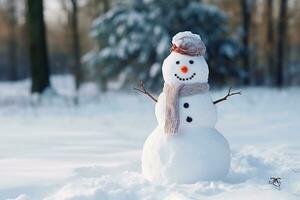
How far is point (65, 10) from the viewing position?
26281 mm

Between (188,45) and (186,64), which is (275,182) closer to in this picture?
(186,64)

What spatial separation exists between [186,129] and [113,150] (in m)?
2.23

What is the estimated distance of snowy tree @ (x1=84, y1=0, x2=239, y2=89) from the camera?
56.5ft

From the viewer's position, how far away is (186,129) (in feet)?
15.4

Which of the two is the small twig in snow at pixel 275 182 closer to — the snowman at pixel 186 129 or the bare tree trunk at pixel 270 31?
the snowman at pixel 186 129

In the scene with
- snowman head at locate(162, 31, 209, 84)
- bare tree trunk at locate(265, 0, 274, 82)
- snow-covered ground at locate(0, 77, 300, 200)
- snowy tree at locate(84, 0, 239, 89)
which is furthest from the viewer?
bare tree trunk at locate(265, 0, 274, 82)

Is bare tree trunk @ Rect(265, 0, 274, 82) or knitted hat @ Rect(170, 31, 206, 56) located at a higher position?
knitted hat @ Rect(170, 31, 206, 56)

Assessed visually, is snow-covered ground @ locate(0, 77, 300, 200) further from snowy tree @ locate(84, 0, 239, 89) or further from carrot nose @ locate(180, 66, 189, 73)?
snowy tree @ locate(84, 0, 239, 89)

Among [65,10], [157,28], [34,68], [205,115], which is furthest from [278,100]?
[65,10]

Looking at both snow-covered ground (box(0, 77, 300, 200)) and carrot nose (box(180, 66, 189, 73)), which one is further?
carrot nose (box(180, 66, 189, 73))

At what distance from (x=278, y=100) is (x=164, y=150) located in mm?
10152

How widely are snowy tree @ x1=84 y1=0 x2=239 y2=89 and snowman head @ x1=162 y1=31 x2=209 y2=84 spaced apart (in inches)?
464

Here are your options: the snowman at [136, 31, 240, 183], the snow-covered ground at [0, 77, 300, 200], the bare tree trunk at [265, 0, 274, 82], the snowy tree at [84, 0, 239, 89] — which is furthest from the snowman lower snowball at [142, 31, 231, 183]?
the bare tree trunk at [265, 0, 274, 82]

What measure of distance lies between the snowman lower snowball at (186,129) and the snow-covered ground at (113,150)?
17cm
